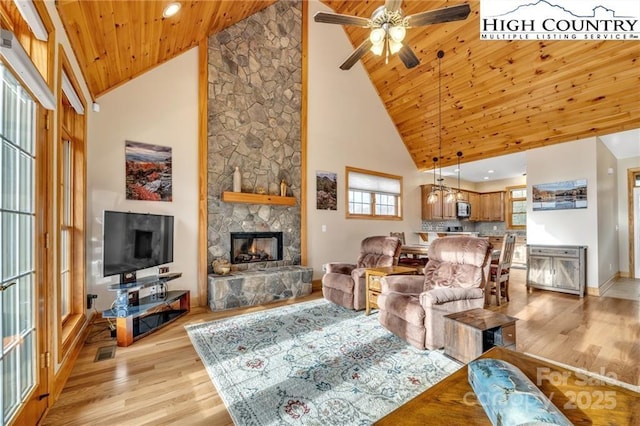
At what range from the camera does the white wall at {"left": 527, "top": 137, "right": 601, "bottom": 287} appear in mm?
4723

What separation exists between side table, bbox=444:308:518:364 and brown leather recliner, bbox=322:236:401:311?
150 cm

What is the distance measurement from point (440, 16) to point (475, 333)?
2829 mm

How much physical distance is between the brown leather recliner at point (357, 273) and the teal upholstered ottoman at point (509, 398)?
2697 millimetres

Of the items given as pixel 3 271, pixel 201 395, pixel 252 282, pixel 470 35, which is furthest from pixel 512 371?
pixel 470 35

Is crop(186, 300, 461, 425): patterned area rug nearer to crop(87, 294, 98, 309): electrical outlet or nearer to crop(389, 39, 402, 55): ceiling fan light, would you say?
crop(87, 294, 98, 309): electrical outlet

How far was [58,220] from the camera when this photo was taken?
2.06m

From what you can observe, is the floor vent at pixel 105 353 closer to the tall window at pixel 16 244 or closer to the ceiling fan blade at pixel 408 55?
the tall window at pixel 16 244

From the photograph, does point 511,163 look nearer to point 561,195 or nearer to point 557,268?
point 561,195

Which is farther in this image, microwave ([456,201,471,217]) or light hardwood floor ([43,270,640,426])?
microwave ([456,201,471,217])

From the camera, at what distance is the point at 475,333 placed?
7.15 ft

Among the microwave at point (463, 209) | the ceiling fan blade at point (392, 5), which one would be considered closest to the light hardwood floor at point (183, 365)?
the ceiling fan blade at point (392, 5)

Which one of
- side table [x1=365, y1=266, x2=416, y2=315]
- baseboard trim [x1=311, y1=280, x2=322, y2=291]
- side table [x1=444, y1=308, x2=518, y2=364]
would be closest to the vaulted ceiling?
side table [x1=365, y1=266, x2=416, y2=315]

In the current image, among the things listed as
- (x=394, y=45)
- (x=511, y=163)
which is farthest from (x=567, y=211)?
(x=394, y=45)

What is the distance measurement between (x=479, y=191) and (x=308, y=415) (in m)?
9.32
